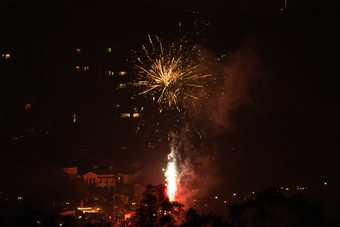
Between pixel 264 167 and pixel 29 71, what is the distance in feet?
44.1

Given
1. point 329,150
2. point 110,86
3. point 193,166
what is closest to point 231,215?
point 193,166

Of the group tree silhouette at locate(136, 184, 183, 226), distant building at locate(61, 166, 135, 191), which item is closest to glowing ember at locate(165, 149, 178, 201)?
distant building at locate(61, 166, 135, 191)

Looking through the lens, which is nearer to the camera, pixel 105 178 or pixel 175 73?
pixel 175 73

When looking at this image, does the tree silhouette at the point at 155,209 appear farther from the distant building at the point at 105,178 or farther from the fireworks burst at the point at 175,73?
the distant building at the point at 105,178

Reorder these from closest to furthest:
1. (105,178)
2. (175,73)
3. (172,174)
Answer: (175,73) < (105,178) < (172,174)

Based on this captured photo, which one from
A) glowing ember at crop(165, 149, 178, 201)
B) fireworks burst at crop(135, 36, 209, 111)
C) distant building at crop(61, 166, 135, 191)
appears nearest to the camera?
fireworks burst at crop(135, 36, 209, 111)

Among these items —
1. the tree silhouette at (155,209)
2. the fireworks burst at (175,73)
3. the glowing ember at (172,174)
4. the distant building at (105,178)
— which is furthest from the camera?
the distant building at (105,178)

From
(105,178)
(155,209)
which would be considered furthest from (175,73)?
(105,178)

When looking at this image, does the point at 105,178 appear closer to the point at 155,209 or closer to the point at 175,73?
the point at 175,73

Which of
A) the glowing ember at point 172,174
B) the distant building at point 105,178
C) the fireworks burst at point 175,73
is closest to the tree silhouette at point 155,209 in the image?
the fireworks burst at point 175,73

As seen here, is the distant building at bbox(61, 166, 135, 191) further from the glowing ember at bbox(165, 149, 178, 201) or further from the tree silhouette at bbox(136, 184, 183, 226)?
the tree silhouette at bbox(136, 184, 183, 226)

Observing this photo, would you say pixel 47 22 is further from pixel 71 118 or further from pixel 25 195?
pixel 25 195

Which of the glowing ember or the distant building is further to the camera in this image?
the distant building

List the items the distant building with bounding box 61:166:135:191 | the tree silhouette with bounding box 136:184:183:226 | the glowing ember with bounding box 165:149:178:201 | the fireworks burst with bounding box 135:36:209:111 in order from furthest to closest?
the distant building with bounding box 61:166:135:191 → the glowing ember with bounding box 165:149:178:201 → the fireworks burst with bounding box 135:36:209:111 → the tree silhouette with bounding box 136:184:183:226
